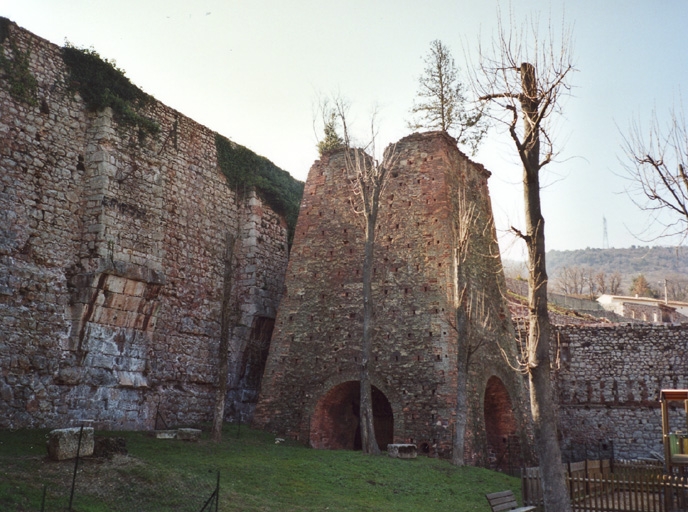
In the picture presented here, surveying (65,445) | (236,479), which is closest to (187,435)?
(236,479)

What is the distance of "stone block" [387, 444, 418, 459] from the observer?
48.1 feet

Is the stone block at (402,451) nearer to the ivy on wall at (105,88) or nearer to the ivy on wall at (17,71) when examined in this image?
the ivy on wall at (105,88)

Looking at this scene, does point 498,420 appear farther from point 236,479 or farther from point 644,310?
point 644,310

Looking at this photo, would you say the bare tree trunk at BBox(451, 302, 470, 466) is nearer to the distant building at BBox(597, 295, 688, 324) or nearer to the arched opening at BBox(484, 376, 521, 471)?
the arched opening at BBox(484, 376, 521, 471)

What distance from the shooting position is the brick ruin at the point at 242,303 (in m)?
13.0

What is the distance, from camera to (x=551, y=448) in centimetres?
859

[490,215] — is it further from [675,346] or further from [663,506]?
[663,506]

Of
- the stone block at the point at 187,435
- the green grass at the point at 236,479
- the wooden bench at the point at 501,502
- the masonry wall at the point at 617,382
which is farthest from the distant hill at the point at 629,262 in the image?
the wooden bench at the point at 501,502

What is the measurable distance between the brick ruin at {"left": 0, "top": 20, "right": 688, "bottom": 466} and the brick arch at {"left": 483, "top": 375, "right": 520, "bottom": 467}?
6 cm

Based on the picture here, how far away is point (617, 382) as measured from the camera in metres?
21.8

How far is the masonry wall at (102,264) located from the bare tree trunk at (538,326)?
342 inches

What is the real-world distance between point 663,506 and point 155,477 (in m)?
9.41

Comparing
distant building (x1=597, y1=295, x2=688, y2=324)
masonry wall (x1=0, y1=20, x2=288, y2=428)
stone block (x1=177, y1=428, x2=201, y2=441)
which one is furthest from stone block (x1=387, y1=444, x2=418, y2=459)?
distant building (x1=597, y1=295, x2=688, y2=324)

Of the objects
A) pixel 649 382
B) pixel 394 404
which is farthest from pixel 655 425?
pixel 394 404
